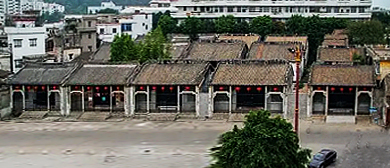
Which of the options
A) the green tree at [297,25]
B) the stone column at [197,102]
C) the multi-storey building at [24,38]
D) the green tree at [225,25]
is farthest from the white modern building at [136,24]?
the stone column at [197,102]

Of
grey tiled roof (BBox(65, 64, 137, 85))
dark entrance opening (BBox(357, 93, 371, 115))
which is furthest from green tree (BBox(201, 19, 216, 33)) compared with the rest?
dark entrance opening (BBox(357, 93, 371, 115))

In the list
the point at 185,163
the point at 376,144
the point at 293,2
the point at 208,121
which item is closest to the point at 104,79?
the point at 208,121

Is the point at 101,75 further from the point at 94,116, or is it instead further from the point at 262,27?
the point at 262,27

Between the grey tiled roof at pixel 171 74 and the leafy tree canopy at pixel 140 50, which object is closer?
the grey tiled roof at pixel 171 74

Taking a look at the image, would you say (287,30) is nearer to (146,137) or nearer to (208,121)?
(208,121)

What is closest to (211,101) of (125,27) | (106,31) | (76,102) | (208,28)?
(76,102)

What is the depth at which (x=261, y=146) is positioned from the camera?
2025cm

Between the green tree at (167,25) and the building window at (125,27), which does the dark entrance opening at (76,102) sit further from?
the green tree at (167,25)

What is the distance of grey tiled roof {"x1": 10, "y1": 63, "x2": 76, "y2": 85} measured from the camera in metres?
39.3

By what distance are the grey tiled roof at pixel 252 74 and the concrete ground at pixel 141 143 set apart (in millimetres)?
2740

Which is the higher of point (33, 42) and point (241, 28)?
point (241, 28)

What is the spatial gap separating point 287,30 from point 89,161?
41.0 m

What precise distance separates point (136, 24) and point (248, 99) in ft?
110

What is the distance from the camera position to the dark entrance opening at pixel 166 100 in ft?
127
